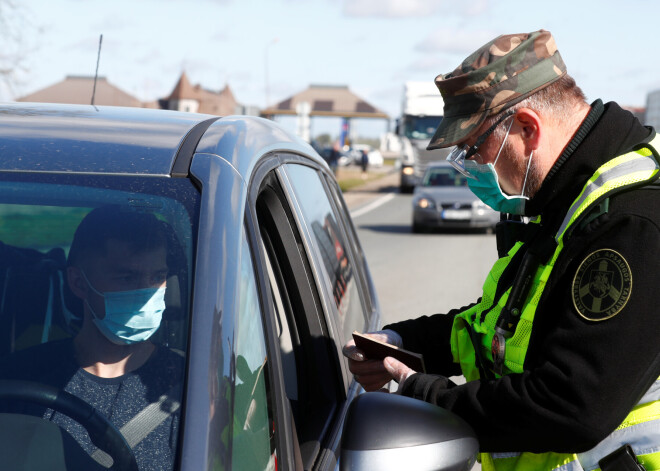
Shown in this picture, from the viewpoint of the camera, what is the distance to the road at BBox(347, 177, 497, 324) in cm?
1016

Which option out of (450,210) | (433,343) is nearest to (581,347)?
(433,343)

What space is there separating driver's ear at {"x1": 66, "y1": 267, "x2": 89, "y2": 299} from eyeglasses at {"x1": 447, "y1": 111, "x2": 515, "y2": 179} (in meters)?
1.01

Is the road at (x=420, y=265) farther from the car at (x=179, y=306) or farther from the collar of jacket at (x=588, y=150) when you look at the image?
the car at (x=179, y=306)

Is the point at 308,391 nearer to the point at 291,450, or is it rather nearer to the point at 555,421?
the point at 291,450

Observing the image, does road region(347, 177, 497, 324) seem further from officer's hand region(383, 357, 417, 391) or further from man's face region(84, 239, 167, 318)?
man's face region(84, 239, 167, 318)

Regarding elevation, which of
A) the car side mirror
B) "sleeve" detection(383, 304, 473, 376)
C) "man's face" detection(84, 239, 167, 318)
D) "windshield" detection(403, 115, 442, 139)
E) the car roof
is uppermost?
the car roof

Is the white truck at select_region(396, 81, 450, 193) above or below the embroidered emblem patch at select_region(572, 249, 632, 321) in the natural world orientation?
below

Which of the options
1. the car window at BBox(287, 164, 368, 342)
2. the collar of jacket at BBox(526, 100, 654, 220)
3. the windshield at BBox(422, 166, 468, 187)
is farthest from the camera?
the windshield at BBox(422, 166, 468, 187)

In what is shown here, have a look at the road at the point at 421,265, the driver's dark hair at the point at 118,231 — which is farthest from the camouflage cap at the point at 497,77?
the road at the point at 421,265

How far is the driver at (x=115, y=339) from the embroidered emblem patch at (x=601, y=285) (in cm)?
83

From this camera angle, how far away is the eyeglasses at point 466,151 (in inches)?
83.0

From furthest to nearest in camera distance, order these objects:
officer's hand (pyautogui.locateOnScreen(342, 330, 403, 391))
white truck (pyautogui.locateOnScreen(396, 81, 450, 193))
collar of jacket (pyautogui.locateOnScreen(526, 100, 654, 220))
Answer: white truck (pyautogui.locateOnScreen(396, 81, 450, 193)), officer's hand (pyautogui.locateOnScreen(342, 330, 403, 391)), collar of jacket (pyautogui.locateOnScreen(526, 100, 654, 220))

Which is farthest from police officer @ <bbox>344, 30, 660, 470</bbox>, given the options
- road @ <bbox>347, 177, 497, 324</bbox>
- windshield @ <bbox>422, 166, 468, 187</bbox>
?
windshield @ <bbox>422, 166, 468, 187</bbox>

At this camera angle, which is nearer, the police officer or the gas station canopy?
the police officer
